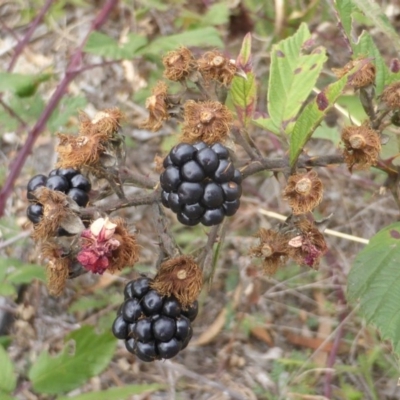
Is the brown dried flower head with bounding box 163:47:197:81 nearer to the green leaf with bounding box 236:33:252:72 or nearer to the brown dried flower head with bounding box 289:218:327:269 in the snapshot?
the green leaf with bounding box 236:33:252:72

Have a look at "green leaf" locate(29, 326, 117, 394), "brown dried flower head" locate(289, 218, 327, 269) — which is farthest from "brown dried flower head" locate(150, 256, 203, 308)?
"green leaf" locate(29, 326, 117, 394)

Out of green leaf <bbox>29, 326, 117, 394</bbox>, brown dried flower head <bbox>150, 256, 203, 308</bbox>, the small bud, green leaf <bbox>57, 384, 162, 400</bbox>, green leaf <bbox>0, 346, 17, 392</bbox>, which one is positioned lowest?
green leaf <bbox>57, 384, 162, 400</bbox>

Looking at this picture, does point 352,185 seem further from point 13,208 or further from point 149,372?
point 13,208

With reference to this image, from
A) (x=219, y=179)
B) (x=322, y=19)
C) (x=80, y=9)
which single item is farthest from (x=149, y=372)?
(x=80, y=9)

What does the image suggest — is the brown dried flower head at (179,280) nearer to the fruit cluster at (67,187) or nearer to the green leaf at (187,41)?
the fruit cluster at (67,187)

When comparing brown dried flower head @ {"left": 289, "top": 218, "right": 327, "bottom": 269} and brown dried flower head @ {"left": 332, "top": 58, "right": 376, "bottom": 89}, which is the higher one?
brown dried flower head @ {"left": 332, "top": 58, "right": 376, "bottom": 89}

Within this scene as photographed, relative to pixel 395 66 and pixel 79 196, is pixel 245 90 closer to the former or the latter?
pixel 395 66

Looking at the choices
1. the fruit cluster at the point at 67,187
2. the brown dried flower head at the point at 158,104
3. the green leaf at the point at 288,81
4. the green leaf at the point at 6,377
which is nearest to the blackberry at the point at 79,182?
the fruit cluster at the point at 67,187
